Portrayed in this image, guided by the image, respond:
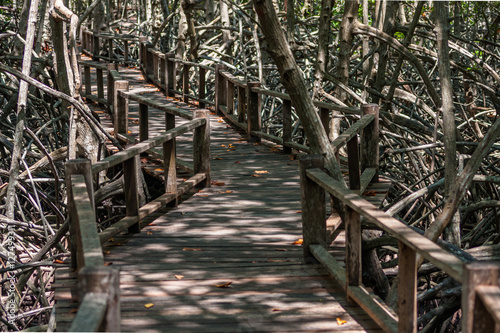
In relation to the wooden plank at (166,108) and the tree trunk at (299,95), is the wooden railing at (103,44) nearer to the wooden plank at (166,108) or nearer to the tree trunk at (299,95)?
the wooden plank at (166,108)

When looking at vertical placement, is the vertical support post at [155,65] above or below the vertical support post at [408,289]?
above

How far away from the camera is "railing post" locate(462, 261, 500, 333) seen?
2676 mm

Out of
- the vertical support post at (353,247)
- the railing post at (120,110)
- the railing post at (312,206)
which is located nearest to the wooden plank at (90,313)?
the vertical support post at (353,247)

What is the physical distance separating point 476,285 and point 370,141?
4.65 meters

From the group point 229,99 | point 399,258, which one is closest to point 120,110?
point 229,99

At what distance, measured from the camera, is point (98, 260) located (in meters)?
3.05

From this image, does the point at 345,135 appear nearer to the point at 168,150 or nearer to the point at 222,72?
the point at 168,150

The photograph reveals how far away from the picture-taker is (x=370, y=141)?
7262mm

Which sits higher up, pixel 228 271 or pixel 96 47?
pixel 96 47

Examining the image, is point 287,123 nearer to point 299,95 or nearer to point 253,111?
point 253,111

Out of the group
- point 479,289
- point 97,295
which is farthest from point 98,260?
point 479,289

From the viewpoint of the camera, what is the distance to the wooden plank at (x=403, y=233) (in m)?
2.95

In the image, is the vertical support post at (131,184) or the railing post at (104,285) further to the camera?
the vertical support post at (131,184)

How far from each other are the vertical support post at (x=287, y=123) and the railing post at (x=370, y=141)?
5.04 feet
